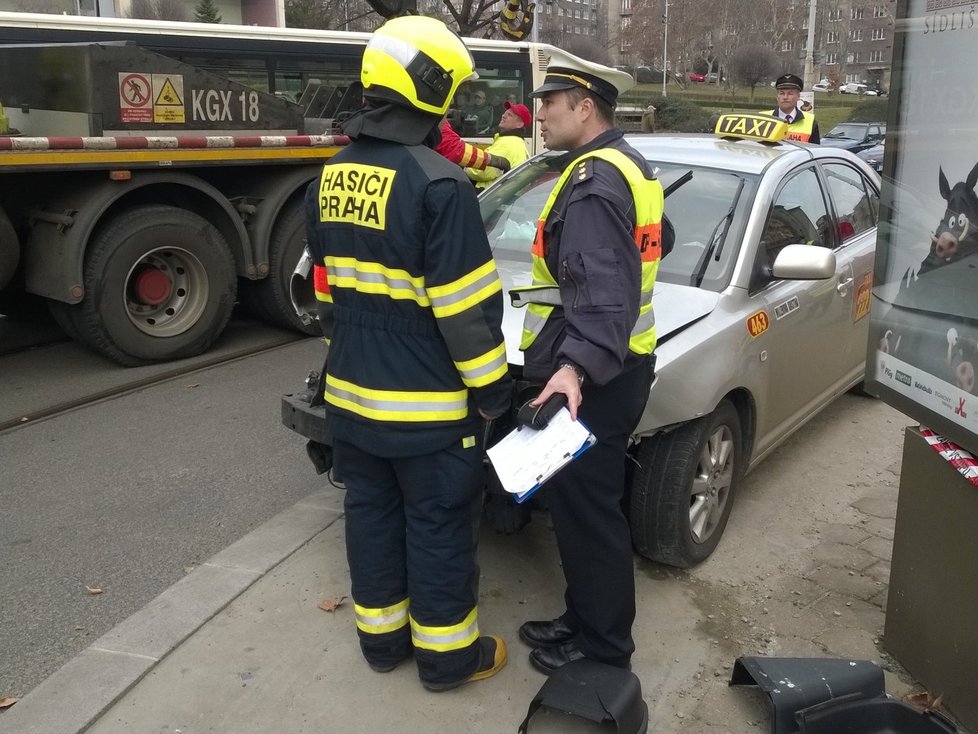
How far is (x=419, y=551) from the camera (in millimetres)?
2891

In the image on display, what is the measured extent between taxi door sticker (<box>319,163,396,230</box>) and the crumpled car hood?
0.91 m

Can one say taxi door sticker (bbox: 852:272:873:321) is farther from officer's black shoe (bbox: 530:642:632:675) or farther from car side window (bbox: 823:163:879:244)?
officer's black shoe (bbox: 530:642:632:675)

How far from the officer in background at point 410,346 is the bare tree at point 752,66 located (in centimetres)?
6385

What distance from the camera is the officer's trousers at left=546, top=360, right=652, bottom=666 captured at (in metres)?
2.86

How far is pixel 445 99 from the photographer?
270 centimetres

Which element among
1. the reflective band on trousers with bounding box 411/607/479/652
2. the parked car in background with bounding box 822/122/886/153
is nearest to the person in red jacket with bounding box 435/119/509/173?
the reflective band on trousers with bounding box 411/607/479/652

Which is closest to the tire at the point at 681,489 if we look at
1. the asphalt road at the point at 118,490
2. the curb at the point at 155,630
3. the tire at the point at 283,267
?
the curb at the point at 155,630

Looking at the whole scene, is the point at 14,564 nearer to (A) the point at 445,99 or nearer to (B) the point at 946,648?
(A) the point at 445,99

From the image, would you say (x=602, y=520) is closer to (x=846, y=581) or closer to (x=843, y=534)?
(x=846, y=581)

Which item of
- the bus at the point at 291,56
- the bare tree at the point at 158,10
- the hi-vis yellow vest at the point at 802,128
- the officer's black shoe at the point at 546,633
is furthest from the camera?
the bare tree at the point at 158,10

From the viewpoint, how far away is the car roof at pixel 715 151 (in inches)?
177

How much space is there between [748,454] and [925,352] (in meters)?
1.40

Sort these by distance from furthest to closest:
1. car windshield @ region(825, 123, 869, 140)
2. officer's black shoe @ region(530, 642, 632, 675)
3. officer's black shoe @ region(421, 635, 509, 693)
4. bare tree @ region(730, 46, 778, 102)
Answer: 1. bare tree @ region(730, 46, 778, 102)
2. car windshield @ region(825, 123, 869, 140)
3. officer's black shoe @ region(530, 642, 632, 675)
4. officer's black shoe @ region(421, 635, 509, 693)

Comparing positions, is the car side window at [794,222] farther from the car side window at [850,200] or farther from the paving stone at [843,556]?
the paving stone at [843,556]
